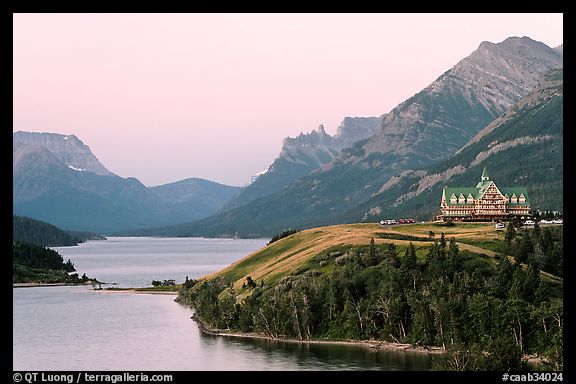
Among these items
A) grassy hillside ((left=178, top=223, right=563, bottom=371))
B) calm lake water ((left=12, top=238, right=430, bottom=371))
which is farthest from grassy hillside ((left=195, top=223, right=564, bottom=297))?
calm lake water ((left=12, top=238, right=430, bottom=371))

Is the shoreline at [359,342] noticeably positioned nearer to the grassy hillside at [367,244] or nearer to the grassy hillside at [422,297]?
the grassy hillside at [422,297]

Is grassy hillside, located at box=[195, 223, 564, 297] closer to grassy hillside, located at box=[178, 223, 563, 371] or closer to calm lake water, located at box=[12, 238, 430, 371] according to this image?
grassy hillside, located at box=[178, 223, 563, 371]

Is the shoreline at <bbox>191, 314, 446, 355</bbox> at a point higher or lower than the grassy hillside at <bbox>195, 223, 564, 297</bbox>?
lower

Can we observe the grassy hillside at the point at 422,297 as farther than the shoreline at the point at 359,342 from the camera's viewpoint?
No

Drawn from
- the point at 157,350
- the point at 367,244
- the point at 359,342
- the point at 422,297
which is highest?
the point at 367,244

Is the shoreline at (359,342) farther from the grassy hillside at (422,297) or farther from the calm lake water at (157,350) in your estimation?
the calm lake water at (157,350)

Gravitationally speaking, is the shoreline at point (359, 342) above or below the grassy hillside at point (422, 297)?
below

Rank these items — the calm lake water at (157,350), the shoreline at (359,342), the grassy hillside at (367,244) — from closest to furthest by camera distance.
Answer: the calm lake water at (157,350)
the shoreline at (359,342)
the grassy hillside at (367,244)

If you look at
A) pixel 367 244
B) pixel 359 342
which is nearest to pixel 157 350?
pixel 359 342

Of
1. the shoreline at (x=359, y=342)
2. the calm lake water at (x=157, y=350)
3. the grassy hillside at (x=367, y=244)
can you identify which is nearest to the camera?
the calm lake water at (x=157, y=350)

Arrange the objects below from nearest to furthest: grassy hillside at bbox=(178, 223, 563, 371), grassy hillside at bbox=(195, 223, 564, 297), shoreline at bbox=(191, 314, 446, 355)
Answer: grassy hillside at bbox=(178, 223, 563, 371) < shoreline at bbox=(191, 314, 446, 355) < grassy hillside at bbox=(195, 223, 564, 297)

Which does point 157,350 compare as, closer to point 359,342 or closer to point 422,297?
point 359,342

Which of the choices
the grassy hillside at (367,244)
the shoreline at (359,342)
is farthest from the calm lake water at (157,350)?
the grassy hillside at (367,244)
